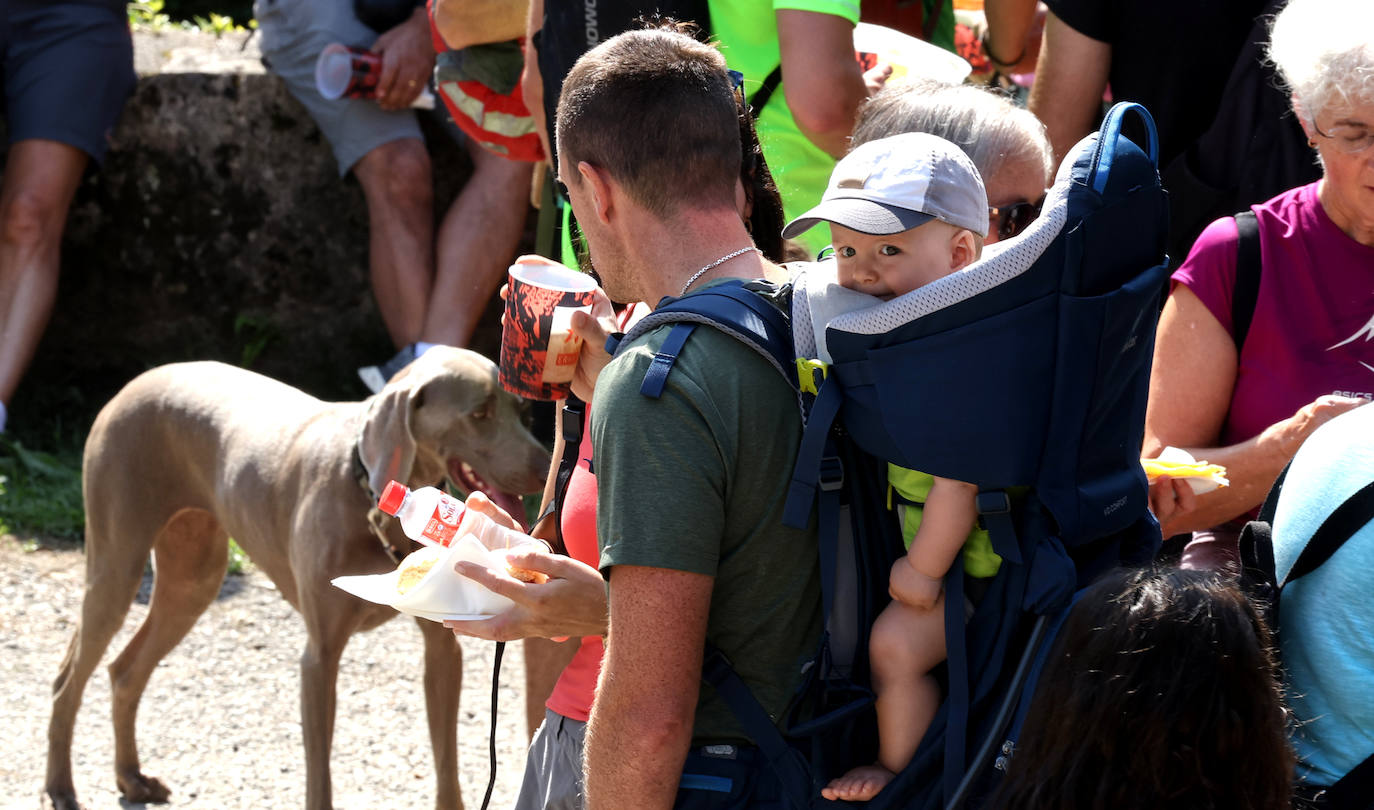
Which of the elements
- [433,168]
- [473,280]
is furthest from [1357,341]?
[433,168]

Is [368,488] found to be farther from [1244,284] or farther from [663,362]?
[1244,284]

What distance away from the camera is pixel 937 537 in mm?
1823

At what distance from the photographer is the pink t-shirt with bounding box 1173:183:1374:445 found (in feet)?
8.89

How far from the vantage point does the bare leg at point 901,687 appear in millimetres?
1860

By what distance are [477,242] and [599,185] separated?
13.5ft

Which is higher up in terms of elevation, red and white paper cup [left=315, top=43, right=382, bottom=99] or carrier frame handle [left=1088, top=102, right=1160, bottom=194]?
carrier frame handle [left=1088, top=102, right=1160, bottom=194]

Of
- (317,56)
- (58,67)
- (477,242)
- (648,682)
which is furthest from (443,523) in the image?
(58,67)

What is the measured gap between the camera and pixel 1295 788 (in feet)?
5.89

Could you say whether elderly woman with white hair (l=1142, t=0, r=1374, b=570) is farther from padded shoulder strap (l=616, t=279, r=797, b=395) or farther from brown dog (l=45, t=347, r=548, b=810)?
brown dog (l=45, t=347, r=548, b=810)

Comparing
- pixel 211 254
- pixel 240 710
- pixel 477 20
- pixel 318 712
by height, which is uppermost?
pixel 477 20

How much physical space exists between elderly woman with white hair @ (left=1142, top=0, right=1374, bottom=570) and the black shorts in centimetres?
534

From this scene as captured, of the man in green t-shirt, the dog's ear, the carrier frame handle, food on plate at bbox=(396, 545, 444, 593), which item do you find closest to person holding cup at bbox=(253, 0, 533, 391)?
the dog's ear

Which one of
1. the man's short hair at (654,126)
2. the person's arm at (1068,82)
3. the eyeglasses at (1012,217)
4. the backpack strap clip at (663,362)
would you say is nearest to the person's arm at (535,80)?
the person's arm at (1068,82)

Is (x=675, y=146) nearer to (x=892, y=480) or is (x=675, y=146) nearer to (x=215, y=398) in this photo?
(x=892, y=480)
